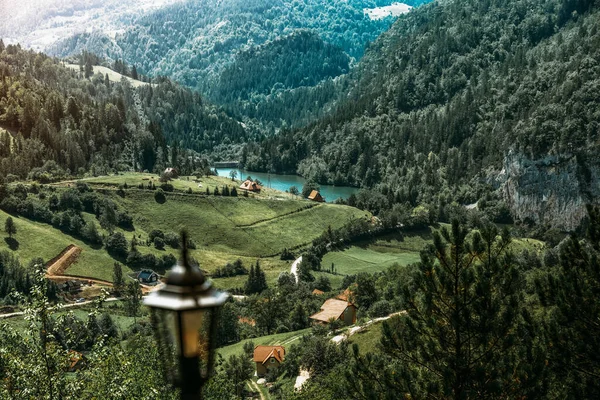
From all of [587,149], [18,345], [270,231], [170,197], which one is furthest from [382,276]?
[587,149]

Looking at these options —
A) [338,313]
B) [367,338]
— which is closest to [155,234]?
[338,313]

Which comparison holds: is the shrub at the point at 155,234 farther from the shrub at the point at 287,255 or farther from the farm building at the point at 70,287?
the farm building at the point at 70,287

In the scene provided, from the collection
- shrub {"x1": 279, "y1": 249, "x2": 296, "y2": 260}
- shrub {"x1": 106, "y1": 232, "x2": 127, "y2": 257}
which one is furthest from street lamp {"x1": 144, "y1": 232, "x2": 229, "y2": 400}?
shrub {"x1": 279, "y1": 249, "x2": 296, "y2": 260}

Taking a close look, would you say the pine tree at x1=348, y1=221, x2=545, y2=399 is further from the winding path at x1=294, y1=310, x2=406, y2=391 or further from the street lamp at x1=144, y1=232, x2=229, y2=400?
the winding path at x1=294, y1=310, x2=406, y2=391

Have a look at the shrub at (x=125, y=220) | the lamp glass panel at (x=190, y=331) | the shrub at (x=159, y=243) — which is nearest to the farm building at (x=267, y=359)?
the lamp glass panel at (x=190, y=331)

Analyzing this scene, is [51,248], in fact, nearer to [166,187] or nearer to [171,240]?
[171,240]
